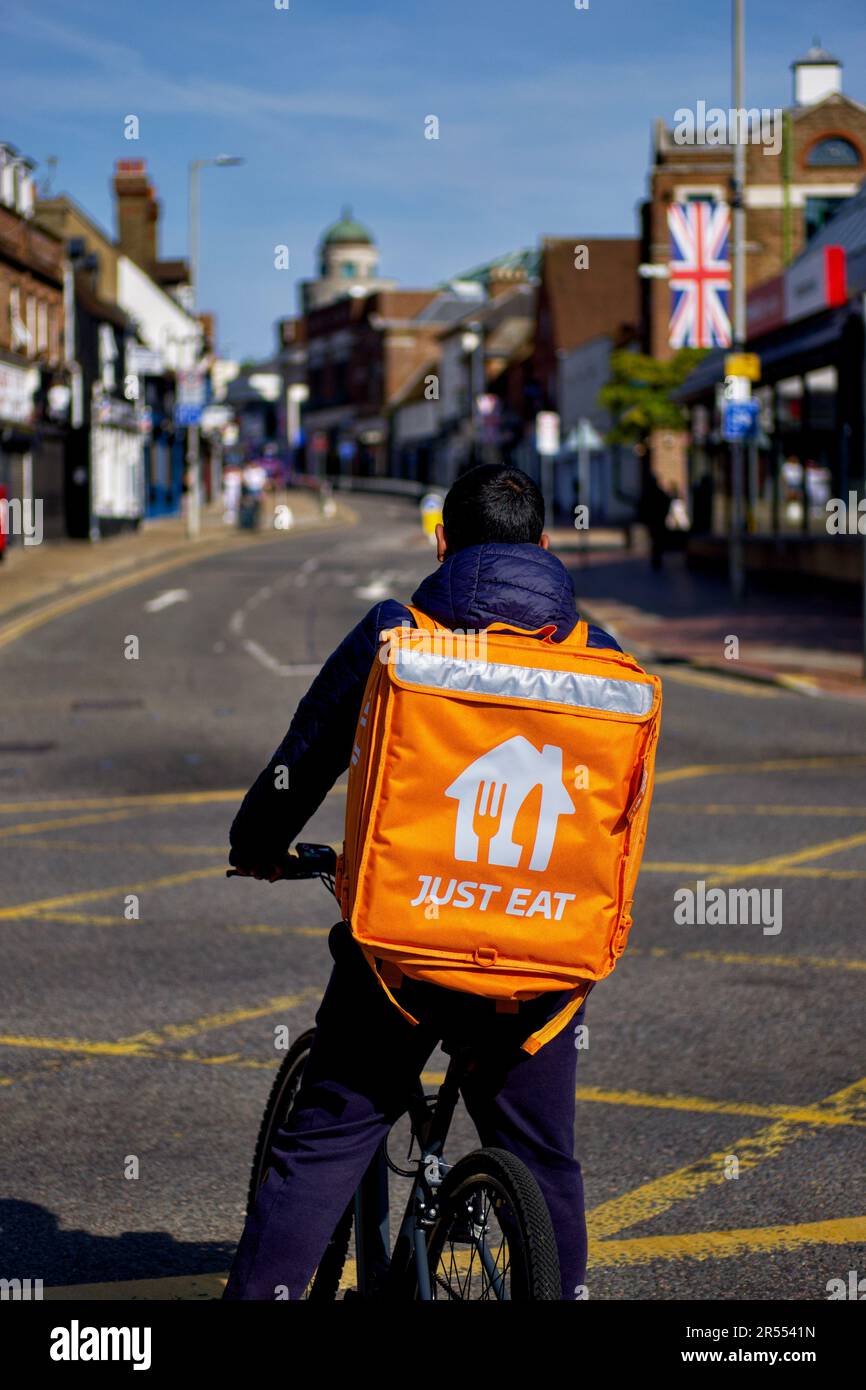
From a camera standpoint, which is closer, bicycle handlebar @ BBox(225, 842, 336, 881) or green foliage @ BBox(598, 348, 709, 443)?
bicycle handlebar @ BBox(225, 842, 336, 881)

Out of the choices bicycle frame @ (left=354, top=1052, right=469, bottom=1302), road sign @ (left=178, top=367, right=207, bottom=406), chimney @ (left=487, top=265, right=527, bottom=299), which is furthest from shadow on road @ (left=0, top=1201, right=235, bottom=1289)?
chimney @ (left=487, top=265, right=527, bottom=299)

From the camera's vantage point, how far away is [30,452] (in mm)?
43031

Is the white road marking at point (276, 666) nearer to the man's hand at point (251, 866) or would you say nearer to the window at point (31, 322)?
the man's hand at point (251, 866)

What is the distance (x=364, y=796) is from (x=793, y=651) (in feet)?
61.5

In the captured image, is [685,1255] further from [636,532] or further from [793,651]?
[636,532]

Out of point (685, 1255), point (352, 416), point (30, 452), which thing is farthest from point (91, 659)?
point (352, 416)

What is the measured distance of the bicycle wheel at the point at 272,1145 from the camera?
343 centimetres

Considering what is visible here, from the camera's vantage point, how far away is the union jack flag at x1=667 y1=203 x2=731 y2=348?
29.5 m

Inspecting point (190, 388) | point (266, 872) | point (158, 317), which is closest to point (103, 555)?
point (190, 388)

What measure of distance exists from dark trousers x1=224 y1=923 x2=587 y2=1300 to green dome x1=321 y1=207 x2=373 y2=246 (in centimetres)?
17223

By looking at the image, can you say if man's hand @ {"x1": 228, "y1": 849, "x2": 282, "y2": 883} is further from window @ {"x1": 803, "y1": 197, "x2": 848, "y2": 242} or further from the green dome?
the green dome

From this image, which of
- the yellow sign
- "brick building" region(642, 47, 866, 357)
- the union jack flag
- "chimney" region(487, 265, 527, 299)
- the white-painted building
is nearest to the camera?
the yellow sign

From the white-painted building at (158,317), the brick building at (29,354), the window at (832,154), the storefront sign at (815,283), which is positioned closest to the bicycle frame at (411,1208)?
the storefront sign at (815,283)

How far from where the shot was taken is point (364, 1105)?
10.3 feet
